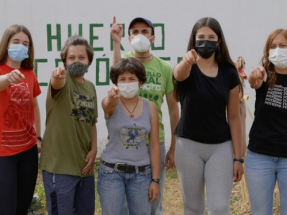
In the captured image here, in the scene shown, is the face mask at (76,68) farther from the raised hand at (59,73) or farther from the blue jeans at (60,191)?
the blue jeans at (60,191)

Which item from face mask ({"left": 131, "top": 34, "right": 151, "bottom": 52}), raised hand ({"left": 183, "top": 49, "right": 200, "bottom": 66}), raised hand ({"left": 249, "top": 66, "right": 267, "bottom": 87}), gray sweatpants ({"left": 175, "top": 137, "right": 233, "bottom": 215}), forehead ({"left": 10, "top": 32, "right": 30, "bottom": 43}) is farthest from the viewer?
face mask ({"left": 131, "top": 34, "right": 151, "bottom": 52})

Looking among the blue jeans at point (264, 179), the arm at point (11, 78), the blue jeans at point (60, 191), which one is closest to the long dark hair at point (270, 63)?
the blue jeans at point (264, 179)

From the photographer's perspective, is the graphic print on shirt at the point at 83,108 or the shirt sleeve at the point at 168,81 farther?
the shirt sleeve at the point at 168,81

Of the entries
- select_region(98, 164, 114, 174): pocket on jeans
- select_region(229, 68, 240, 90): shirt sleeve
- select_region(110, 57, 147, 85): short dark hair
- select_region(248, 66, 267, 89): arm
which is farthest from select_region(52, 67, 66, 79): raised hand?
select_region(248, 66, 267, 89): arm

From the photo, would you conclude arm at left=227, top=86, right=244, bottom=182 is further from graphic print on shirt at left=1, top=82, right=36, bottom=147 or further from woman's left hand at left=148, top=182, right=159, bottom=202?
graphic print on shirt at left=1, top=82, right=36, bottom=147

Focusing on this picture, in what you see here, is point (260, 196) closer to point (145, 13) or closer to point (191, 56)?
point (191, 56)

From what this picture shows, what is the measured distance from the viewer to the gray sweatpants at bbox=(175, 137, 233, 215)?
361 cm

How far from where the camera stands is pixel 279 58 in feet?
11.9

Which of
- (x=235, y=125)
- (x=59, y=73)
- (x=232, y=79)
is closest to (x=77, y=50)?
(x=59, y=73)

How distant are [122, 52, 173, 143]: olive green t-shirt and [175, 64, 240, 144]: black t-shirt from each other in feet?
1.40

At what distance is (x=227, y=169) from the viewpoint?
143 inches

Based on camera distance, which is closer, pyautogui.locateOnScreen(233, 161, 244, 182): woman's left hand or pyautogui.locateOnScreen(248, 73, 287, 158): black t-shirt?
pyautogui.locateOnScreen(248, 73, 287, 158): black t-shirt

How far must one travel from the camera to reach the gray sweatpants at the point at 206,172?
3.61 metres

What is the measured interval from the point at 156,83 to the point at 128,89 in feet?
1.55
